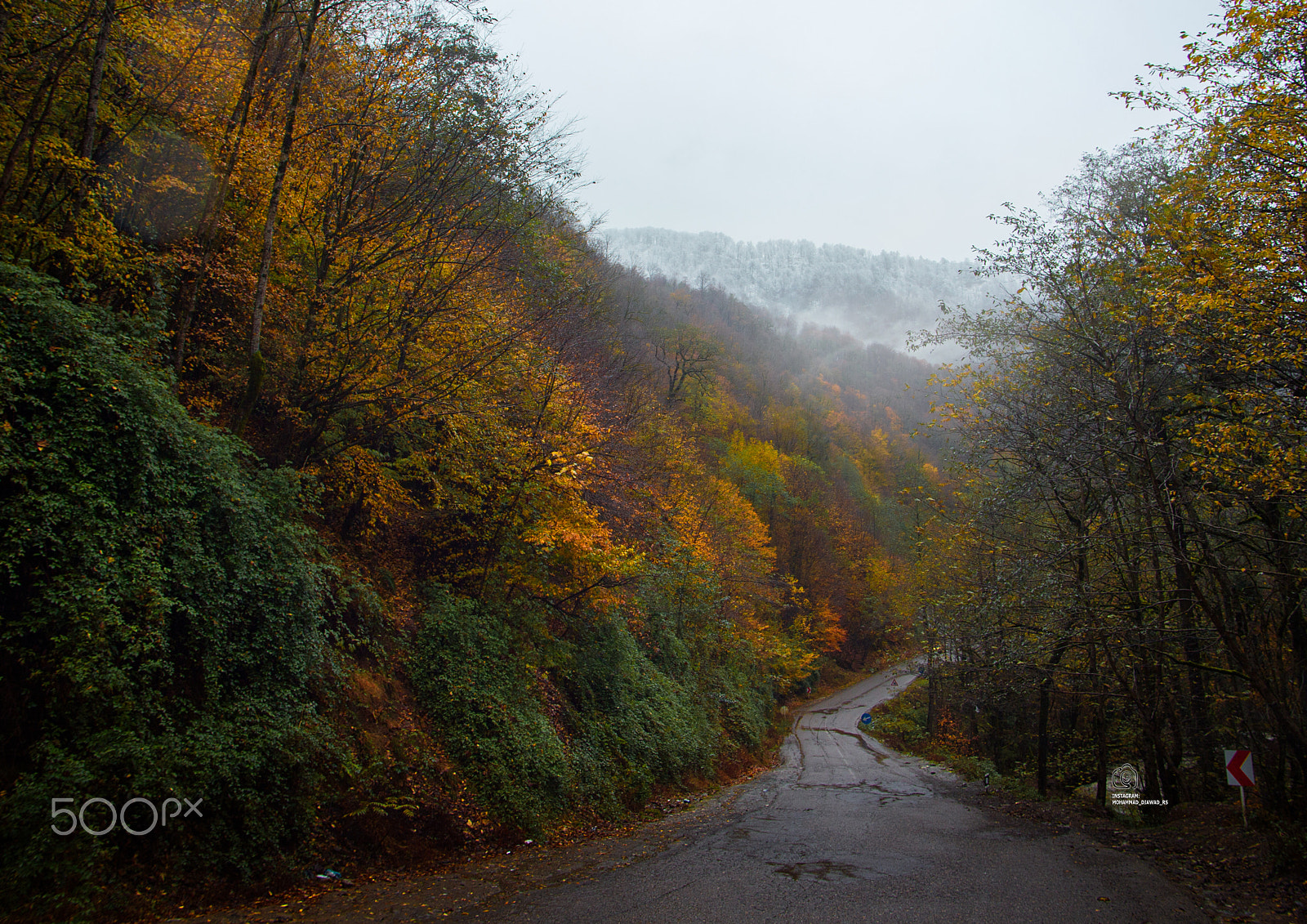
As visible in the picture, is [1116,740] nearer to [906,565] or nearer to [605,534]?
[605,534]

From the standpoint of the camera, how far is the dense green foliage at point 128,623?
16.0 ft

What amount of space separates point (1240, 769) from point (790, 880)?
696 centimetres

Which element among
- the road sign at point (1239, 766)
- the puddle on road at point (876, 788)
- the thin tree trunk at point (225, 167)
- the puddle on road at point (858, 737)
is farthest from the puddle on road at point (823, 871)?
the puddle on road at point (858, 737)

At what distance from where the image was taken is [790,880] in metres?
7.20

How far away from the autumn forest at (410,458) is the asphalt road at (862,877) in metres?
2.06

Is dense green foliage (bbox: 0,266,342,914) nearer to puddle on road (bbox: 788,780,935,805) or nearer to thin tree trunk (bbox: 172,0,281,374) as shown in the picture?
thin tree trunk (bbox: 172,0,281,374)

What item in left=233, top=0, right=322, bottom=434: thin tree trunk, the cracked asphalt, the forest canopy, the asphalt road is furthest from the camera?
left=233, top=0, right=322, bottom=434: thin tree trunk

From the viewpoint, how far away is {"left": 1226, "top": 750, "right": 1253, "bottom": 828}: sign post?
898 centimetres

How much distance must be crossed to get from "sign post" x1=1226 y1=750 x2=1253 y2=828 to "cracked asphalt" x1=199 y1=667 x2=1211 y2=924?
1847 millimetres

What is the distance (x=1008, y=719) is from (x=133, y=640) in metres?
25.1

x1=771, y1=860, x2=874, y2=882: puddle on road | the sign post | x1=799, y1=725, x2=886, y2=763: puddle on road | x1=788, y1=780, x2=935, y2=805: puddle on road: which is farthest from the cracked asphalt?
x1=799, y1=725, x2=886, y2=763: puddle on road
